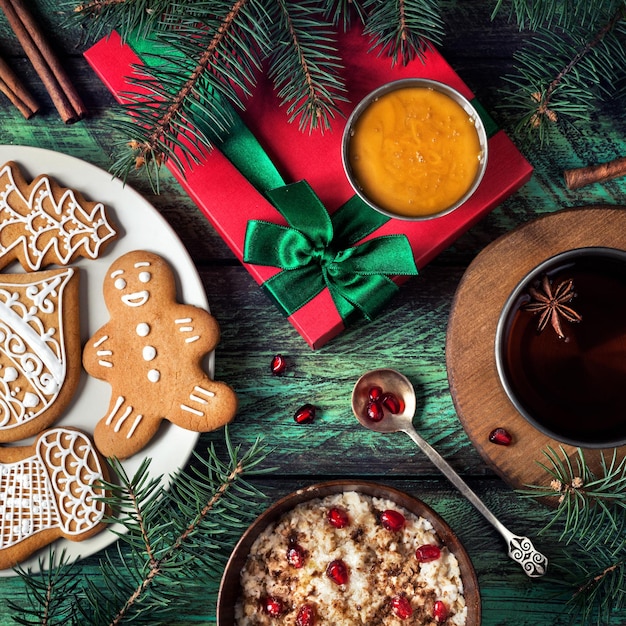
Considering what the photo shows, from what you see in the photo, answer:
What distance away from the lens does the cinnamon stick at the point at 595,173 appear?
157cm

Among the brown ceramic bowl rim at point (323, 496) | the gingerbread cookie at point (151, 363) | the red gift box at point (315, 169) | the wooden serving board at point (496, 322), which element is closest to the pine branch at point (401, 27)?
the red gift box at point (315, 169)

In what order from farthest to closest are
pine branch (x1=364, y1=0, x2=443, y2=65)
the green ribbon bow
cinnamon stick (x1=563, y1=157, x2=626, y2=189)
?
cinnamon stick (x1=563, y1=157, x2=626, y2=189)
the green ribbon bow
pine branch (x1=364, y1=0, x2=443, y2=65)

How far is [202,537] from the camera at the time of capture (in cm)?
150

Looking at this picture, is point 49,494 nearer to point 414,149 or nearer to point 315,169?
point 315,169

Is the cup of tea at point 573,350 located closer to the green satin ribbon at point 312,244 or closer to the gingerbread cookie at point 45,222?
the green satin ribbon at point 312,244

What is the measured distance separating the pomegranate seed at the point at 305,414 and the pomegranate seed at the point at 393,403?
0.57 feet

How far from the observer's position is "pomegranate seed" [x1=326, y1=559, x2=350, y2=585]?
1429mm

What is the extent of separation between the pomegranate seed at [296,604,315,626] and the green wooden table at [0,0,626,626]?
0.93 feet

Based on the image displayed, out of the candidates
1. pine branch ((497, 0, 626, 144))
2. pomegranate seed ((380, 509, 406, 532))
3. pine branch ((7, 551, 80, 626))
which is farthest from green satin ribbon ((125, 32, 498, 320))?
pine branch ((7, 551, 80, 626))

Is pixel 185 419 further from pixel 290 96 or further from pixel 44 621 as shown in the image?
pixel 290 96

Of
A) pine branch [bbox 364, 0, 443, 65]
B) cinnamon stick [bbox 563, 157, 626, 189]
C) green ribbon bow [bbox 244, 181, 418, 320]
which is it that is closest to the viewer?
pine branch [bbox 364, 0, 443, 65]

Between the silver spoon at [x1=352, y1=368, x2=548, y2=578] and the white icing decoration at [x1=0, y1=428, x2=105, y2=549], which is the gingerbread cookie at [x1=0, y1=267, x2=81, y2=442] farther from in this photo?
the silver spoon at [x1=352, y1=368, x2=548, y2=578]

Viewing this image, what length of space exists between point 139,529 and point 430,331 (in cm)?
81

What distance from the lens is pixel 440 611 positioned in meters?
1.43
